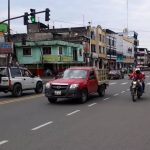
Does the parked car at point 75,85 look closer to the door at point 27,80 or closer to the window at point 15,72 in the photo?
the window at point 15,72

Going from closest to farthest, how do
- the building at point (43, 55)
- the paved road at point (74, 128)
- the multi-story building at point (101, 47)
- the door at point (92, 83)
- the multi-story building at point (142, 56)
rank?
the paved road at point (74, 128)
the door at point (92, 83)
the building at point (43, 55)
the multi-story building at point (101, 47)
the multi-story building at point (142, 56)

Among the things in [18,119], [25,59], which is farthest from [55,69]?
[18,119]

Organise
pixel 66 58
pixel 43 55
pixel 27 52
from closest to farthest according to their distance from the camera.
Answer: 1. pixel 43 55
2. pixel 27 52
3. pixel 66 58

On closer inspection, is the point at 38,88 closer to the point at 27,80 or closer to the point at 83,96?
the point at 27,80

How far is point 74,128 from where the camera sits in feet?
→ 38.0

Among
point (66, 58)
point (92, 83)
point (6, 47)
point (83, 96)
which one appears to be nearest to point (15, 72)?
point (92, 83)

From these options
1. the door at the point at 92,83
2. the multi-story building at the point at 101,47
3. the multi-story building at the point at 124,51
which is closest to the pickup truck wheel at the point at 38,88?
the door at the point at 92,83

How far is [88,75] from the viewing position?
20.8 metres

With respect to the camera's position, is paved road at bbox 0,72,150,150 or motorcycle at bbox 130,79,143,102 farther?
motorcycle at bbox 130,79,143,102

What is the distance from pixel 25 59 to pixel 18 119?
56029mm

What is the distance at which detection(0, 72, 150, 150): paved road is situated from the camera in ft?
30.3

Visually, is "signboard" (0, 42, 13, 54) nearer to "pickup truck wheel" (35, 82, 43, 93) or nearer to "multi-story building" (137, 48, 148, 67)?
"pickup truck wheel" (35, 82, 43, 93)

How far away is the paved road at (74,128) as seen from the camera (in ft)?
30.3

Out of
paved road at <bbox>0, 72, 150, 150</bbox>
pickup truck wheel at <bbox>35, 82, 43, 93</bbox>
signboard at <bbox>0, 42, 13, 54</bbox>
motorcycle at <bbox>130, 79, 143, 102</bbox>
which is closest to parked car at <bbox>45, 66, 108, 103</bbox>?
paved road at <bbox>0, 72, 150, 150</bbox>
